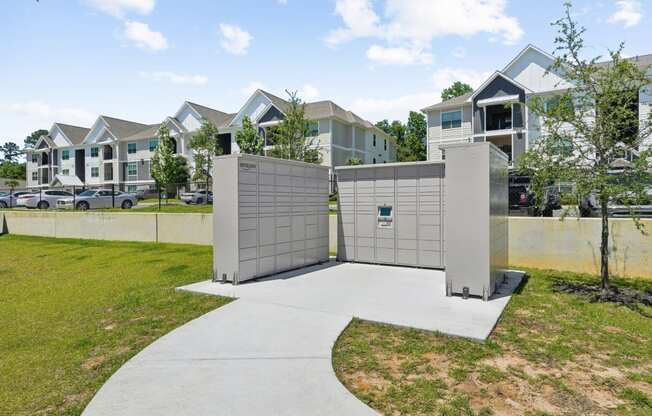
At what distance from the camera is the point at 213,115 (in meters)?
38.8

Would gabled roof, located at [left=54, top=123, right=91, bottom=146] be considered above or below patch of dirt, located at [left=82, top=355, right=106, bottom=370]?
above

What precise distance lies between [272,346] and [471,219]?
3.98 m

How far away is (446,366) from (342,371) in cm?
112

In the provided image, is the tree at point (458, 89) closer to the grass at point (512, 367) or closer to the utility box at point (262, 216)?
the utility box at point (262, 216)

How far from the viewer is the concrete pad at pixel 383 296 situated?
215 inches

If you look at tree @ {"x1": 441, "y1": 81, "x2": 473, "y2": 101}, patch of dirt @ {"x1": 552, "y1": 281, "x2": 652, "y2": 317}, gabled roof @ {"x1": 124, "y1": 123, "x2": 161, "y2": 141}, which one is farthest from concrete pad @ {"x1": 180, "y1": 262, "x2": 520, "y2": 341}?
tree @ {"x1": 441, "y1": 81, "x2": 473, "y2": 101}


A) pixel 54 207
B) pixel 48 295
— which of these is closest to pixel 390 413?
pixel 48 295

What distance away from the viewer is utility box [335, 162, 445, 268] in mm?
9023

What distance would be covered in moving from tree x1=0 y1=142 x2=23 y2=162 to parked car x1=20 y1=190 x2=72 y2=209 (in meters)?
109

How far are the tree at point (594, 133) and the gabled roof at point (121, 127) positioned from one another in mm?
44683

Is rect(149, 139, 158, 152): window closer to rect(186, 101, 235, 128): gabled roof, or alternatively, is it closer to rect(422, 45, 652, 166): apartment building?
rect(186, 101, 235, 128): gabled roof

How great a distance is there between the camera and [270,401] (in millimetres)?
3371

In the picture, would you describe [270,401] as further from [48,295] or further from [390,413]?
[48,295]

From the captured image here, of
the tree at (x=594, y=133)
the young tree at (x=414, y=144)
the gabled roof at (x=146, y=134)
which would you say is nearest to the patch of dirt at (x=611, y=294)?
the tree at (x=594, y=133)
